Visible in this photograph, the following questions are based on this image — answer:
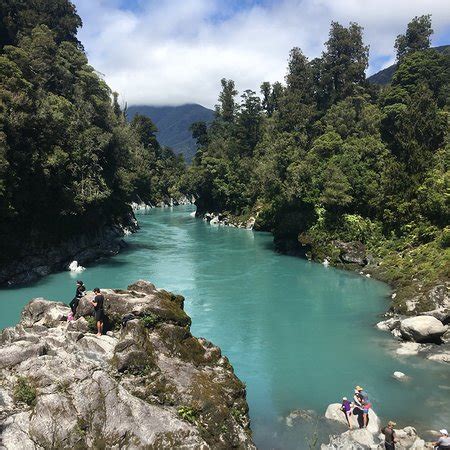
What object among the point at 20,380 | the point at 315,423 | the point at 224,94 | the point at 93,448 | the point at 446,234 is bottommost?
the point at 315,423

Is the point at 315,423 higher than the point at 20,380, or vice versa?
the point at 20,380

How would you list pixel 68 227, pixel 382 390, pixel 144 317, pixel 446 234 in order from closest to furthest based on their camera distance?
pixel 144 317 < pixel 382 390 < pixel 446 234 < pixel 68 227

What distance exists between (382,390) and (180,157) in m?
151

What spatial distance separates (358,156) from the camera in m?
53.9

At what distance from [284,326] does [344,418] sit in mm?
12271

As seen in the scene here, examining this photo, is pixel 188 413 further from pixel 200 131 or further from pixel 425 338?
pixel 200 131

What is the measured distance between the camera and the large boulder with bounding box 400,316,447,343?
82.8ft

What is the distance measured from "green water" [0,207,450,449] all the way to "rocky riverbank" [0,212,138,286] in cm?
182

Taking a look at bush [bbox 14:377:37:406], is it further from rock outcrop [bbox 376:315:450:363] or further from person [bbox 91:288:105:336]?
rock outcrop [bbox 376:315:450:363]

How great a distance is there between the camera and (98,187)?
1986 inches

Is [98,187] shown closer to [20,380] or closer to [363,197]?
[363,197]

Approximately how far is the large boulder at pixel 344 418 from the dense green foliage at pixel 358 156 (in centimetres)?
1802

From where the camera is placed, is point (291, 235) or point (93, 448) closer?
point (93, 448)

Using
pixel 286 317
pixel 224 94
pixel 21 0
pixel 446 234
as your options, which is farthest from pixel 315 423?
pixel 224 94
